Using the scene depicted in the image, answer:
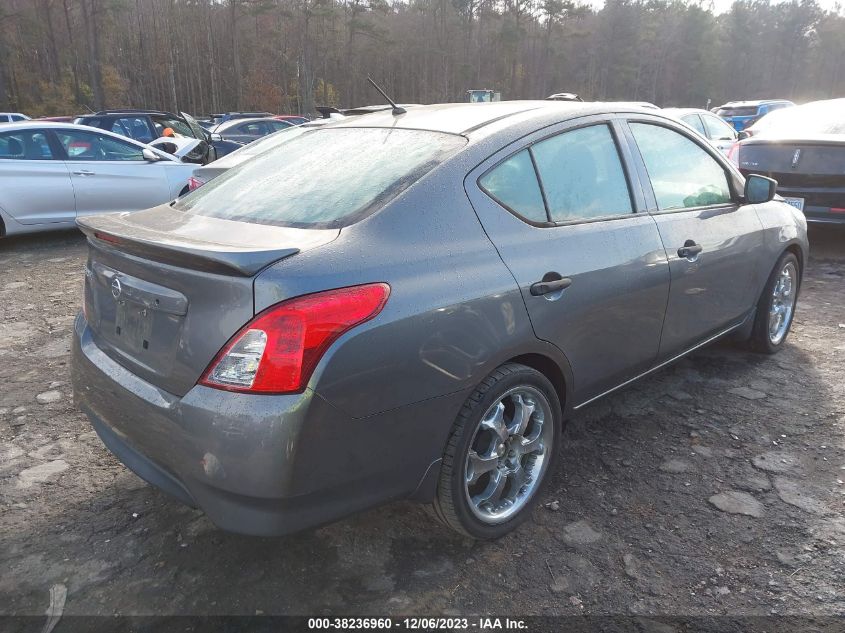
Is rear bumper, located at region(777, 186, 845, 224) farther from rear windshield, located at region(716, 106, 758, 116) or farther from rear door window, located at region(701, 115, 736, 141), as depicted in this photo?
rear windshield, located at region(716, 106, 758, 116)

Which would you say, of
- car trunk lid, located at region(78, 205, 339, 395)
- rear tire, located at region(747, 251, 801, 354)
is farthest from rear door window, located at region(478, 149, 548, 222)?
rear tire, located at region(747, 251, 801, 354)

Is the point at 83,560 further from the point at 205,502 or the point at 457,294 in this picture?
the point at 457,294

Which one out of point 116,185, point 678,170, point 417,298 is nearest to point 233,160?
point 116,185

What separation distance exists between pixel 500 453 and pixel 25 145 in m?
7.47

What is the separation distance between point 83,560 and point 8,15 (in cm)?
5014

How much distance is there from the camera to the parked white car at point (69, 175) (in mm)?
7324

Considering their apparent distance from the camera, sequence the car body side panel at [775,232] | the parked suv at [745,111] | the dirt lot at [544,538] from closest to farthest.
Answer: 1. the dirt lot at [544,538]
2. the car body side panel at [775,232]
3. the parked suv at [745,111]

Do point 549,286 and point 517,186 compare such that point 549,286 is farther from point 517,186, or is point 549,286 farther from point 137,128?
point 137,128

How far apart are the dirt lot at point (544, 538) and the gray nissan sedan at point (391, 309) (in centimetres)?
25

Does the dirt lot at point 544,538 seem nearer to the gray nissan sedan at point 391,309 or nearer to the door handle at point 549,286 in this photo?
the gray nissan sedan at point 391,309

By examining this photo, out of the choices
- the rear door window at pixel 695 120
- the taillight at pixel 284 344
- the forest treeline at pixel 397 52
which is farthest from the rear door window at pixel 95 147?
the forest treeline at pixel 397 52

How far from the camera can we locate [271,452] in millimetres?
1782

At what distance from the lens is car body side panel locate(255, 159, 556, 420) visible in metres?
1.83

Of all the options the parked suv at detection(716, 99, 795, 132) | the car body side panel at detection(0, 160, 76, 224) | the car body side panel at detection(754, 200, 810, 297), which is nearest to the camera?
the car body side panel at detection(754, 200, 810, 297)
